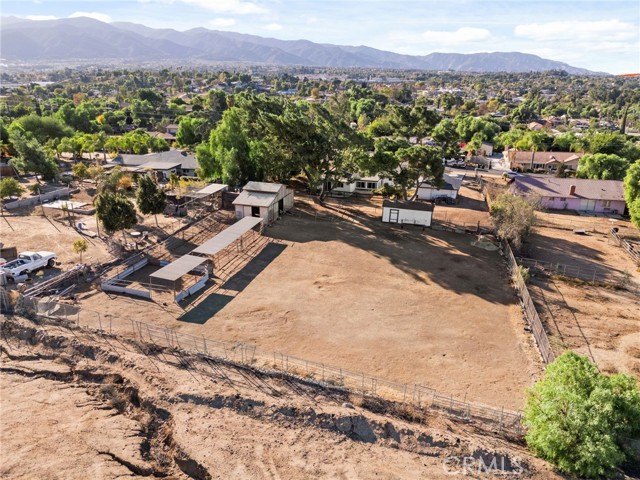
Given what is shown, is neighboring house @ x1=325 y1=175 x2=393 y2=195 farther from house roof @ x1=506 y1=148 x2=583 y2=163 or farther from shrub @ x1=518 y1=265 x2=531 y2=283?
house roof @ x1=506 y1=148 x2=583 y2=163

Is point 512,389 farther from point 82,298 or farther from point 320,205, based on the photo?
point 320,205

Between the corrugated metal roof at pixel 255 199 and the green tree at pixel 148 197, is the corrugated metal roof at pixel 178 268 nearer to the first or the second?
the green tree at pixel 148 197

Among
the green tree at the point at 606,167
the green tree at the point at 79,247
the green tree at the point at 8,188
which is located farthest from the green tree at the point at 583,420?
the green tree at the point at 606,167

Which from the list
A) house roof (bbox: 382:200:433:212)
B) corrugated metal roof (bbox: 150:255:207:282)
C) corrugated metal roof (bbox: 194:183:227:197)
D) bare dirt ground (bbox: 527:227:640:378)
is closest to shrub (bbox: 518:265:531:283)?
bare dirt ground (bbox: 527:227:640:378)

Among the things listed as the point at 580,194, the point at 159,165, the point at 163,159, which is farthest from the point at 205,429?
the point at 580,194

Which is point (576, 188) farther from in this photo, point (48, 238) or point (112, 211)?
point (48, 238)

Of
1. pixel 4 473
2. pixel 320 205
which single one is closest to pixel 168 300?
pixel 4 473
